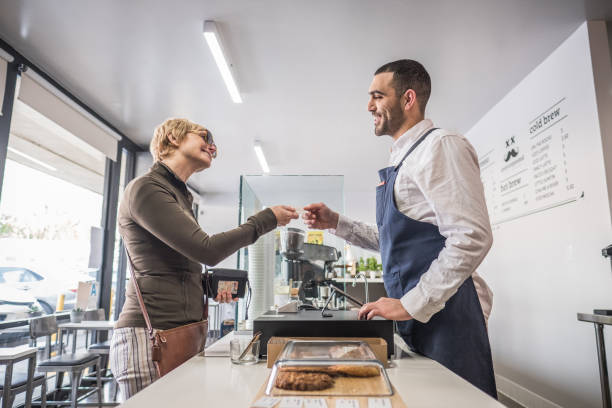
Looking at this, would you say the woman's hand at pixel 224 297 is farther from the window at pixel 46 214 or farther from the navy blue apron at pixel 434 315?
the window at pixel 46 214

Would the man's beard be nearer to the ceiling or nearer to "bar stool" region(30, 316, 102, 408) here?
the ceiling

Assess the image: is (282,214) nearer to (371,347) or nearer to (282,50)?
(371,347)

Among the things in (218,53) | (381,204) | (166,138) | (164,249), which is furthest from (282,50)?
(164,249)

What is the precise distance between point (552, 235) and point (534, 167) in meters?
0.60

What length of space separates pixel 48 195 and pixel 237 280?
3.09 metres

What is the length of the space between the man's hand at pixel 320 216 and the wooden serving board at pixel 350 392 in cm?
94

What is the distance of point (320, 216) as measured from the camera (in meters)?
1.61

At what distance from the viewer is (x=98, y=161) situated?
4.62 m

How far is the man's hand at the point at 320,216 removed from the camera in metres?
1.59

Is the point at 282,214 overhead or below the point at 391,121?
below

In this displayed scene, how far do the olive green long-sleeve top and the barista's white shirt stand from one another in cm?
53

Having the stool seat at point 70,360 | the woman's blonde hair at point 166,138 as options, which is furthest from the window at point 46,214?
the woman's blonde hair at point 166,138

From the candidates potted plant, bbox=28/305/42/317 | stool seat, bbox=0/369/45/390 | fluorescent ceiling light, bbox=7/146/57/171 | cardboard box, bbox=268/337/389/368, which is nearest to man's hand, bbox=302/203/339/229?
cardboard box, bbox=268/337/389/368

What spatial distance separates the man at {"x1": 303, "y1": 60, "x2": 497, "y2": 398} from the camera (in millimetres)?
1023
